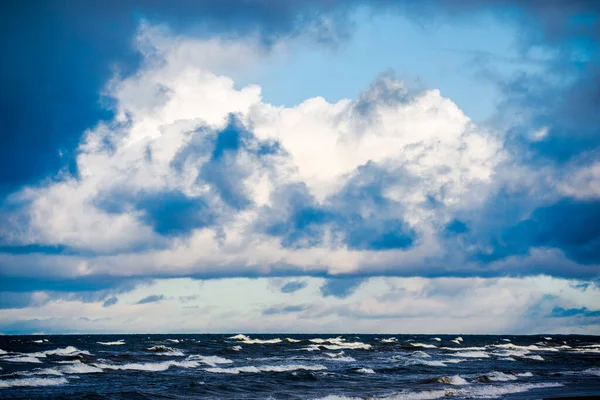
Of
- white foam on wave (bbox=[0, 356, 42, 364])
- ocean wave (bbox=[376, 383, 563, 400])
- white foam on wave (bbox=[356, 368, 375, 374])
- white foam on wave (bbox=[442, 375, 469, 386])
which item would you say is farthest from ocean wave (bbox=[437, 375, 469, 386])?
white foam on wave (bbox=[0, 356, 42, 364])

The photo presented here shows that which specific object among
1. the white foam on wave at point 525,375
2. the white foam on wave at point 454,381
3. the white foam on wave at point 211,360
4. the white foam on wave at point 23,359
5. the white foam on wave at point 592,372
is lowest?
the white foam on wave at point 592,372

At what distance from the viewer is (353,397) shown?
4041 centimetres

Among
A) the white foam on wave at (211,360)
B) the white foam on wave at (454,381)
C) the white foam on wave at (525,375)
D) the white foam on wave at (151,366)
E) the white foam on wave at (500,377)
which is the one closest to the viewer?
the white foam on wave at (454,381)

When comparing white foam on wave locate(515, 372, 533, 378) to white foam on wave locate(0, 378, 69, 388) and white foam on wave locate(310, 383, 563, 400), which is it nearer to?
white foam on wave locate(310, 383, 563, 400)

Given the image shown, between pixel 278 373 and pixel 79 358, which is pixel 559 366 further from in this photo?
pixel 79 358

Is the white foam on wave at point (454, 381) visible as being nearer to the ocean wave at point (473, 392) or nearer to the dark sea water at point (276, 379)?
the dark sea water at point (276, 379)

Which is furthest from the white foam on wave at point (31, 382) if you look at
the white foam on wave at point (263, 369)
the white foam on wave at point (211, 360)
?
the white foam on wave at point (211, 360)

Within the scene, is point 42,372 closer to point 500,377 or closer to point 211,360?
point 211,360

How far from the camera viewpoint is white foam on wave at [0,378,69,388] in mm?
44041

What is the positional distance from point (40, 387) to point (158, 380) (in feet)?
30.1

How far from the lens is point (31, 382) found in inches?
1780

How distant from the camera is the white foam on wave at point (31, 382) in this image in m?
44.0

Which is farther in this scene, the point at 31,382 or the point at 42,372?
the point at 42,372

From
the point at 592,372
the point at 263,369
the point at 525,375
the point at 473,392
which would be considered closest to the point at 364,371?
the point at 263,369
